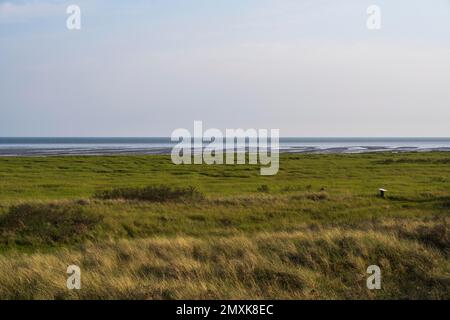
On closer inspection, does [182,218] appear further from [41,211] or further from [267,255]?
[267,255]

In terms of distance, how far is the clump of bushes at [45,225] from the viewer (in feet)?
49.8

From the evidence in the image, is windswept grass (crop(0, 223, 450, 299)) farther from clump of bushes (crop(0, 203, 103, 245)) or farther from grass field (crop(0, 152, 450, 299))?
clump of bushes (crop(0, 203, 103, 245))

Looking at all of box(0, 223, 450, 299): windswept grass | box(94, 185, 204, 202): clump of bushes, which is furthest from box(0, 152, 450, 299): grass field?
box(94, 185, 204, 202): clump of bushes

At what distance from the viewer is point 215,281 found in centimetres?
838

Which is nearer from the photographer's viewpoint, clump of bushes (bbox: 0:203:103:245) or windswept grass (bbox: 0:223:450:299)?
windswept grass (bbox: 0:223:450:299)

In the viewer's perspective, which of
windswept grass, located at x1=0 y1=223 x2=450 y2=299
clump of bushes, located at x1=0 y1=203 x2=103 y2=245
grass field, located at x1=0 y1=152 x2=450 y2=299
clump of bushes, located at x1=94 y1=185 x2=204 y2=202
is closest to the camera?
windswept grass, located at x1=0 y1=223 x2=450 y2=299

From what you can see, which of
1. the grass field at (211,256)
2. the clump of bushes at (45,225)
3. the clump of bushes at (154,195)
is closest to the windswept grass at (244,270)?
the grass field at (211,256)

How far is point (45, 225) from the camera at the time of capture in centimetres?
1605

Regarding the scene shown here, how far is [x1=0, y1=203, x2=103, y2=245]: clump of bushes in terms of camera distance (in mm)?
15188

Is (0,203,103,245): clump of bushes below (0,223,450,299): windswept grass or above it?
below

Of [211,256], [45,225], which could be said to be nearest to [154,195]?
[45,225]

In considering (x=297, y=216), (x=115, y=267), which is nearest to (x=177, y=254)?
(x=115, y=267)

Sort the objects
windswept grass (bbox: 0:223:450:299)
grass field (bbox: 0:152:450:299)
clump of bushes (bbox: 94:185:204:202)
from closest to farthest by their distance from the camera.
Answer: windswept grass (bbox: 0:223:450:299), grass field (bbox: 0:152:450:299), clump of bushes (bbox: 94:185:204:202)

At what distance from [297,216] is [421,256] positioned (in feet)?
35.9
